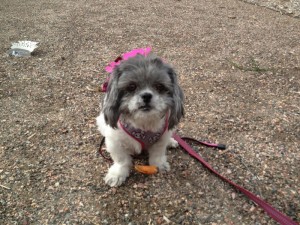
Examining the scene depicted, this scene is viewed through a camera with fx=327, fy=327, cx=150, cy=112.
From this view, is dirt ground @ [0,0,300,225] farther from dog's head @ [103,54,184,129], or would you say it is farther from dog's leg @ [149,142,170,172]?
dog's head @ [103,54,184,129]

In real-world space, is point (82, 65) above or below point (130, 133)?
below

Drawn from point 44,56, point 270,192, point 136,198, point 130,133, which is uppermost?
point 130,133

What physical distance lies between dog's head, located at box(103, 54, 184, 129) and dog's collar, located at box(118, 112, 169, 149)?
5.6 inches

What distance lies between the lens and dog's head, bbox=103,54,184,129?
2.47 meters

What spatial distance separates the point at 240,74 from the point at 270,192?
2.62 meters

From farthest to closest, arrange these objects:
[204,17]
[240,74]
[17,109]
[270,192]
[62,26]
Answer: [204,17]
[62,26]
[240,74]
[17,109]
[270,192]

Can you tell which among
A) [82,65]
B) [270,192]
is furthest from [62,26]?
[270,192]

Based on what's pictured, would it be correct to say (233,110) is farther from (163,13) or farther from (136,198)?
(163,13)

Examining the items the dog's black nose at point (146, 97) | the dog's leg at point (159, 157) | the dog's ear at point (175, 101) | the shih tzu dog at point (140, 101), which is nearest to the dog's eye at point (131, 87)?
the shih tzu dog at point (140, 101)

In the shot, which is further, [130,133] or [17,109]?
[17,109]

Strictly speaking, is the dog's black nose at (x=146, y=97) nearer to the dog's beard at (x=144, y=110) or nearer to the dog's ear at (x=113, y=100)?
the dog's beard at (x=144, y=110)

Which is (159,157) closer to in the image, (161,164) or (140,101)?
(161,164)

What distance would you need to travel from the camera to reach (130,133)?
9.09 feet

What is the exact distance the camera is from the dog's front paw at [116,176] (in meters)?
3.05
